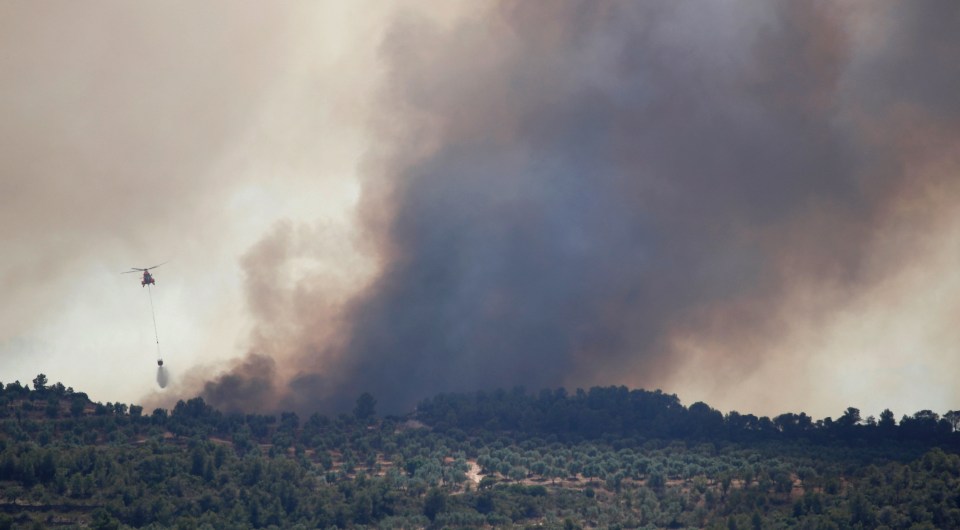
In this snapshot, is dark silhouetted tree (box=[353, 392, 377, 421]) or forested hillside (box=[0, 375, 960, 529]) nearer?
forested hillside (box=[0, 375, 960, 529])

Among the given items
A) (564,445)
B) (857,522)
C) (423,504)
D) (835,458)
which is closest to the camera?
(857,522)

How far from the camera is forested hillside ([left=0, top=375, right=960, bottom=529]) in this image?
121000 mm

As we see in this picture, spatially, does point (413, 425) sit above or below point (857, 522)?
above

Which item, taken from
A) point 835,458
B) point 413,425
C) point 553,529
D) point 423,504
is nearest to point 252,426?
point 413,425

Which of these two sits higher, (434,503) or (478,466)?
(478,466)

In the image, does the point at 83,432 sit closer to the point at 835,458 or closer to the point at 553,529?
the point at 553,529

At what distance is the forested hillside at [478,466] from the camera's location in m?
121

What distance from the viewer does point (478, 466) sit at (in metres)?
139

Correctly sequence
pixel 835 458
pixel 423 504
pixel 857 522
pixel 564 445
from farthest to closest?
pixel 564 445 < pixel 835 458 < pixel 423 504 < pixel 857 522

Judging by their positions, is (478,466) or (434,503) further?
(478,466)

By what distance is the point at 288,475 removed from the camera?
425 ft

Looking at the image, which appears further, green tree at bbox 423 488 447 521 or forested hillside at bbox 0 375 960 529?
green tree at bbox 423 488 447 521

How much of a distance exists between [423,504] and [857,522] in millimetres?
30040

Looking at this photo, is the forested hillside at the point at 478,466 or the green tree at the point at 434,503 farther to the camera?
the green tree at the point at 434,503
